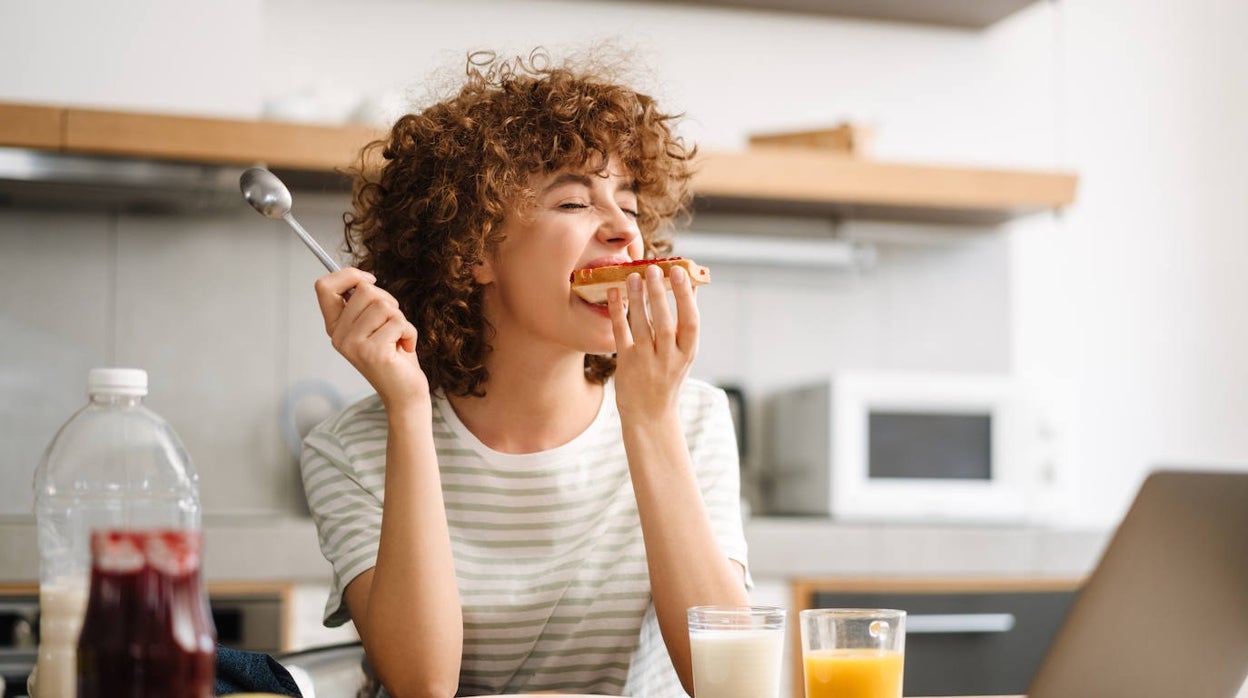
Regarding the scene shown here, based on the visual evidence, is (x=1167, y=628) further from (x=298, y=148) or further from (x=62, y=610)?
(x=298, y=148)

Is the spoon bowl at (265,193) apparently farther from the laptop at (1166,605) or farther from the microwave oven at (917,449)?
the microwave oven at (917,449)

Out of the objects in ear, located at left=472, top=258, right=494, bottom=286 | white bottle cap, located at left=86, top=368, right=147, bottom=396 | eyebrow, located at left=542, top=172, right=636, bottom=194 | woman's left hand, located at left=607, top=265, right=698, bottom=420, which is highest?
eyebrow, located at left=542, top=172, right=636, bottom=194

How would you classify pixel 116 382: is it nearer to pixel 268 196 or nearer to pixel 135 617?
pixel 135 617

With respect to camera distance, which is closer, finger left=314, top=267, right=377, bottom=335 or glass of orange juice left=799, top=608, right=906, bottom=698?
glass of orange juice left=799, top=608, right=906, bottom=698

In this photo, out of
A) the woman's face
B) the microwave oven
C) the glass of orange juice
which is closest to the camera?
the glass of orange juice

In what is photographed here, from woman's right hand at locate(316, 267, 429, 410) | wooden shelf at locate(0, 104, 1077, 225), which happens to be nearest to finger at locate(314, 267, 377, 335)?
woman's right hand at locate(316, 267, 429, 410)

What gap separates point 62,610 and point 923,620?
96.2 inches

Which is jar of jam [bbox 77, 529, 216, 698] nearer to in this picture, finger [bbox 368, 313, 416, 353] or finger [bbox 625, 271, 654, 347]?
finger [bbox 368, 313, 416, 353]

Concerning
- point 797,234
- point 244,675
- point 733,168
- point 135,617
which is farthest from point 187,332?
point 135,617

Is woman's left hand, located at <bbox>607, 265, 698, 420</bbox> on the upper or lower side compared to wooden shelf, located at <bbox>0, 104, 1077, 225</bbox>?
lower

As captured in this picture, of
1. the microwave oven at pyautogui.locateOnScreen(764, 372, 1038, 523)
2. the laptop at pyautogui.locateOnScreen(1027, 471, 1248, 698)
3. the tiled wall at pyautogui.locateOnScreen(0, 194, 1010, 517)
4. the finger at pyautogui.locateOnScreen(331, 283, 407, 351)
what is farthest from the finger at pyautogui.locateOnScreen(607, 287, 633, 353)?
the tiled wall at pyautogui.locateOnScreen(0, 194, 1010, 517)

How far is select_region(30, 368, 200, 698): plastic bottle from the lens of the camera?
811 mm

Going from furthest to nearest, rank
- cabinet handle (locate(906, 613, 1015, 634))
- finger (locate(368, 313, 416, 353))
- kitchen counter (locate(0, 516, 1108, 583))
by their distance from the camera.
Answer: cabinet handle (locate(906, 613, 1015, 634)) < kitchen counter (locate(0, 516, 1108, 583)) < finger (locate(368, 313, 416, 353))

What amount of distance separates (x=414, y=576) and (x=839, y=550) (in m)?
1.93
